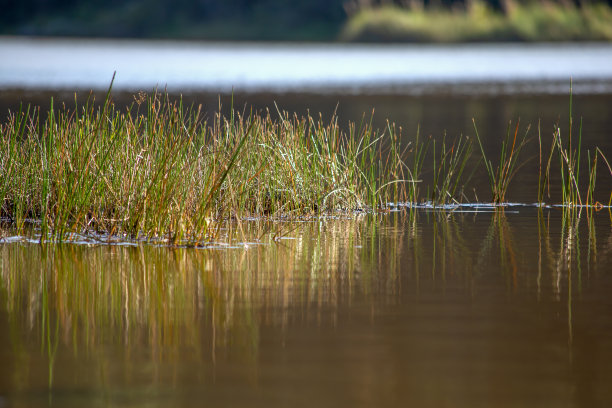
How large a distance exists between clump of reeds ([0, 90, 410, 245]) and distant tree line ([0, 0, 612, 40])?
93.2 metres

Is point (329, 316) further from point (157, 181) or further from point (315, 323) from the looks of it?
point (157, 181)

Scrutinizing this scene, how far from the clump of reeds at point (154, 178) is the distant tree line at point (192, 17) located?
9323 cm

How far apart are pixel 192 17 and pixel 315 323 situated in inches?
4342

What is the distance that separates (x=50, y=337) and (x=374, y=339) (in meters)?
1.22

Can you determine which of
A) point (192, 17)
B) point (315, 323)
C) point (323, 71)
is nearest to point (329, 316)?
point (315, 323)

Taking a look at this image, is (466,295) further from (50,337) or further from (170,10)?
(170,10)

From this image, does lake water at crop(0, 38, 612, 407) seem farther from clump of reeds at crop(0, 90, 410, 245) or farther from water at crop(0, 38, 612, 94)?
water at crop(0, 38, 612, 94)

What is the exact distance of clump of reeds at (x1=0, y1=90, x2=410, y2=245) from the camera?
6.43 metres

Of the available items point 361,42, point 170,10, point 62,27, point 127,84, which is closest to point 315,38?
point 361,42

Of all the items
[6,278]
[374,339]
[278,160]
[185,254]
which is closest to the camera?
Result: [374,339]

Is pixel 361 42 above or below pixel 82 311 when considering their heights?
above

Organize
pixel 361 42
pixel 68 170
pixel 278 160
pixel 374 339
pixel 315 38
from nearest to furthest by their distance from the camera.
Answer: pixel 374 339 < pixel 68 170 < pixel 278 160 < pixel 361 42 < pixel 315 38

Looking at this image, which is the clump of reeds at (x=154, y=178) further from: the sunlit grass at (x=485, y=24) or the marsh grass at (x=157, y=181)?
the sunlit grass at (x=485, y=24)

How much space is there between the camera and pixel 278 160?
7.72 metres
